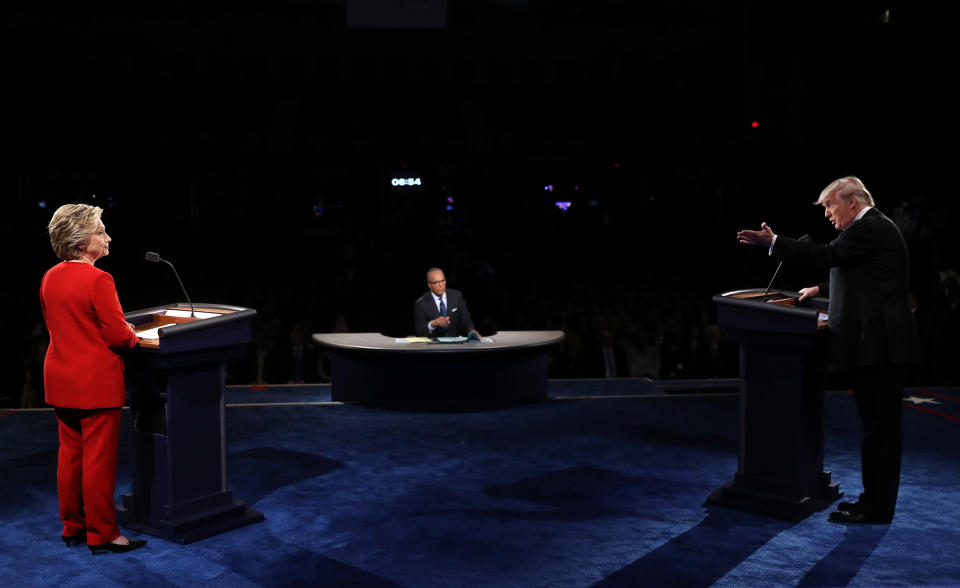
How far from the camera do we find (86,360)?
3012 mm

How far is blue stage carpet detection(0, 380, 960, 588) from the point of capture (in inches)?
117

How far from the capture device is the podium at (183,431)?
3260mm

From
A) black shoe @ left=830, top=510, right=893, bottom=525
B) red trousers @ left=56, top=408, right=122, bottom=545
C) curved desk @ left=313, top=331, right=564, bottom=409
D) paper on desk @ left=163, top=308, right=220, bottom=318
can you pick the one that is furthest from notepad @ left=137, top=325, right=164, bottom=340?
black shoe @ left=830, top=510, right=893, bottom=525

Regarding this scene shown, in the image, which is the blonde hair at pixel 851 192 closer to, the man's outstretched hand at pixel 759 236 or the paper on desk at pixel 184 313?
the man's outstretched hand at pixel 759 236

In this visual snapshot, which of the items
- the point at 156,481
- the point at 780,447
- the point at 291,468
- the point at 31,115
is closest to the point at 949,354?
the point at 780,447

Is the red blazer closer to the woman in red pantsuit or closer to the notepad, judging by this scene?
the woman in red pantsuit

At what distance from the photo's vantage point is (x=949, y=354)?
6.73m

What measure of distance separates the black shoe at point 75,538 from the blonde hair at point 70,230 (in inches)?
40.7

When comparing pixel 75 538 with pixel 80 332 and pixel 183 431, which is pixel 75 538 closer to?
pixel 183 431

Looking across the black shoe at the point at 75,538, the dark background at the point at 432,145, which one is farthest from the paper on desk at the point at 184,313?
the dark background at the point at 432,145

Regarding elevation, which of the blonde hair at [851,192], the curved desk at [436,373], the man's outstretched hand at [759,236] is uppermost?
the blonde hair at [851,192]

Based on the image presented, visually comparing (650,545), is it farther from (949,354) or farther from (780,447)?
(949,354)

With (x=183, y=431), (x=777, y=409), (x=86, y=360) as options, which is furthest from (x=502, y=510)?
(x=86, y=360)

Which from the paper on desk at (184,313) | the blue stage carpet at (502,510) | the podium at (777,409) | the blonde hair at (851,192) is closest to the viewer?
the blue stage carpet at (502,510)
